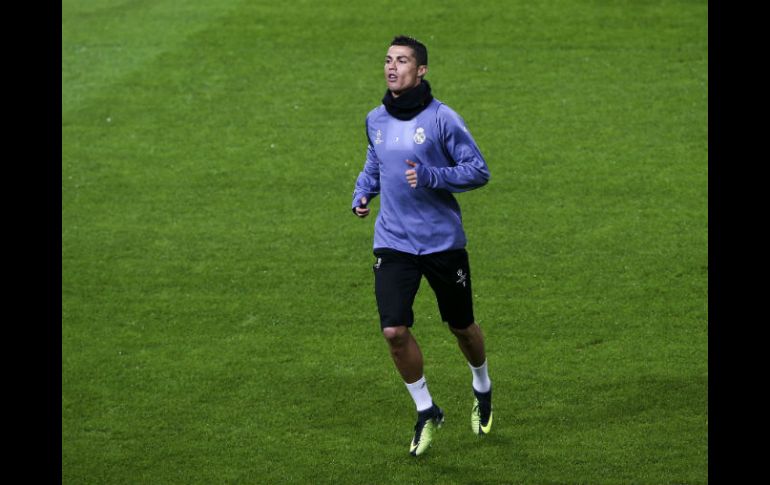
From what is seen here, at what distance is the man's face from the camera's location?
704cm

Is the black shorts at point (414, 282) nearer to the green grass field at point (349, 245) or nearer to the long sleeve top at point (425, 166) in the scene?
the long sleeve top at point (425, 166)

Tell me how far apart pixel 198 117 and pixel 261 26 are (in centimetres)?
264

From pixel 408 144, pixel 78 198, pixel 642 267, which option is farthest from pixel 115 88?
pixel 408 144

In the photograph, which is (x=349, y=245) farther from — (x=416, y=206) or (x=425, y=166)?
(x=425, y=166)

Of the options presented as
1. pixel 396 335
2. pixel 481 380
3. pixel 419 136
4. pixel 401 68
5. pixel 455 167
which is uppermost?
pixel 401 68

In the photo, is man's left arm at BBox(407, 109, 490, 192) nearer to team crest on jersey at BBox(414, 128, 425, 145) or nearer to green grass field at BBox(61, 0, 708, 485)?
team crest on jersey at BBox(414, 128, 425, 145)

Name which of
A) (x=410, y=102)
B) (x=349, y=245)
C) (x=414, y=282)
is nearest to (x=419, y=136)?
(x=410, y=102)

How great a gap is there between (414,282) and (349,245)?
3909 millimetres

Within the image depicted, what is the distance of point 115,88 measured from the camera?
14688 mm

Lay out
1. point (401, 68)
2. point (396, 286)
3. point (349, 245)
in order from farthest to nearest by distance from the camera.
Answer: point (349, 245)
point (396, 286)
point (401, 68)

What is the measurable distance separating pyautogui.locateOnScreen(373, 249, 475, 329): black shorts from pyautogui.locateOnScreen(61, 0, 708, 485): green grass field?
837 mm

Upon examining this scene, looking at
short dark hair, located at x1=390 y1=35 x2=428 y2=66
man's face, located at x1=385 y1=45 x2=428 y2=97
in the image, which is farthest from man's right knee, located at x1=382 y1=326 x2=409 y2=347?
short dark hair, located at x1=390 y1=35 x2=428 y2=66

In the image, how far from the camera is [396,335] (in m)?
7.11

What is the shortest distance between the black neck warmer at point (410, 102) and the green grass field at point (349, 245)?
1966 mm
